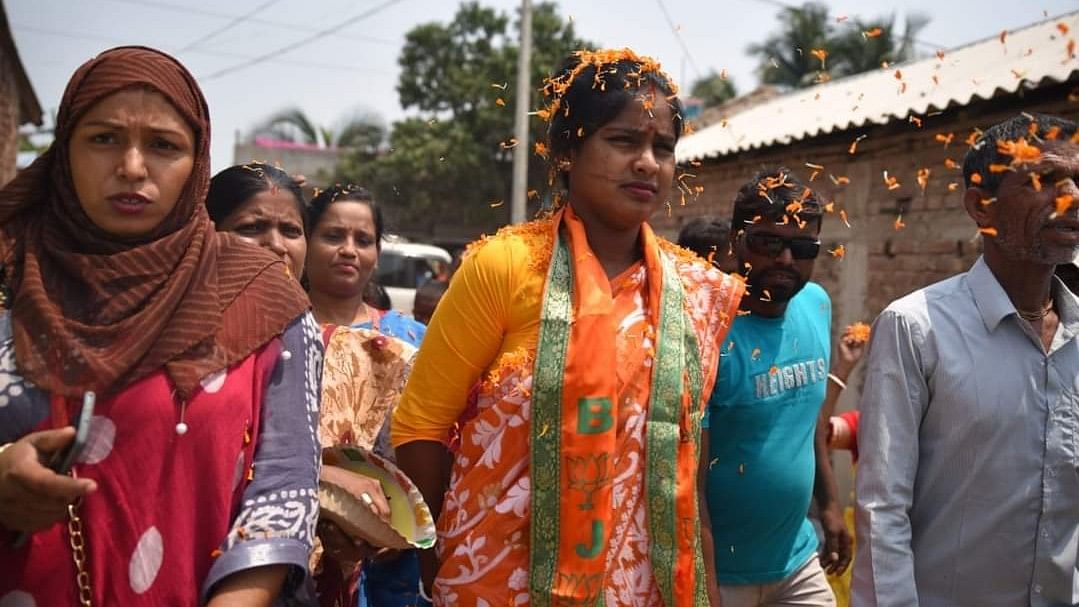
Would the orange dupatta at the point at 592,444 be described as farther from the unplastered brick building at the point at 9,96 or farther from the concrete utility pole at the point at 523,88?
the unplastered brick building at the point at 9,96

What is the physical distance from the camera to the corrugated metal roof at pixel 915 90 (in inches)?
297

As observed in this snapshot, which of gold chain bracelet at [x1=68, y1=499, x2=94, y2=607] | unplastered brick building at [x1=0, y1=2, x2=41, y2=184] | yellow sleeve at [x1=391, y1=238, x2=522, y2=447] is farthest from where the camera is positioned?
unplastered brick building at [x1=0, y1=2, x2=41, y2=184]

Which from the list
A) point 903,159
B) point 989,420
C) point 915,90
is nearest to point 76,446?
point 989,420

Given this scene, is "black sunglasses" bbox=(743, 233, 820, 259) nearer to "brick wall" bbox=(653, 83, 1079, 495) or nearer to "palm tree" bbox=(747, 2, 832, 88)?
"brick wall" bbox=(653, 83, 1079, 495)

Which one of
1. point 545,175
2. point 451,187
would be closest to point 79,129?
A: point 545,175

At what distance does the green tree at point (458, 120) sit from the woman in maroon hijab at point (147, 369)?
26.1m

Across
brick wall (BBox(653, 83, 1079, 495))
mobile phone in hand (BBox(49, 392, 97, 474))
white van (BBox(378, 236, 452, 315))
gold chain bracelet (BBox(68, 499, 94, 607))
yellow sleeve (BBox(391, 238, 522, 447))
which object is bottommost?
gold chain bracelet (BBox(68, 499, 94, 607))

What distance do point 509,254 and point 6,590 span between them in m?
1.31

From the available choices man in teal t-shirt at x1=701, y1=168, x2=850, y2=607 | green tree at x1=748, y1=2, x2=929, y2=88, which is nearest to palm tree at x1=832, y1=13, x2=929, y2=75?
green tree at x1=748, y1=2, x2=929, y2=88

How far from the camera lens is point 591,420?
2.29 m

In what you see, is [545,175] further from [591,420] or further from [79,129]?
[79,129]

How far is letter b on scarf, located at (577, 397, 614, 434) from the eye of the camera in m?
2.28

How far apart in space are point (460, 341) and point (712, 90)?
104ft

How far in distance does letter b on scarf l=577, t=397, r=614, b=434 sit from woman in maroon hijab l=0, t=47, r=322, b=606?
2.15 feet
